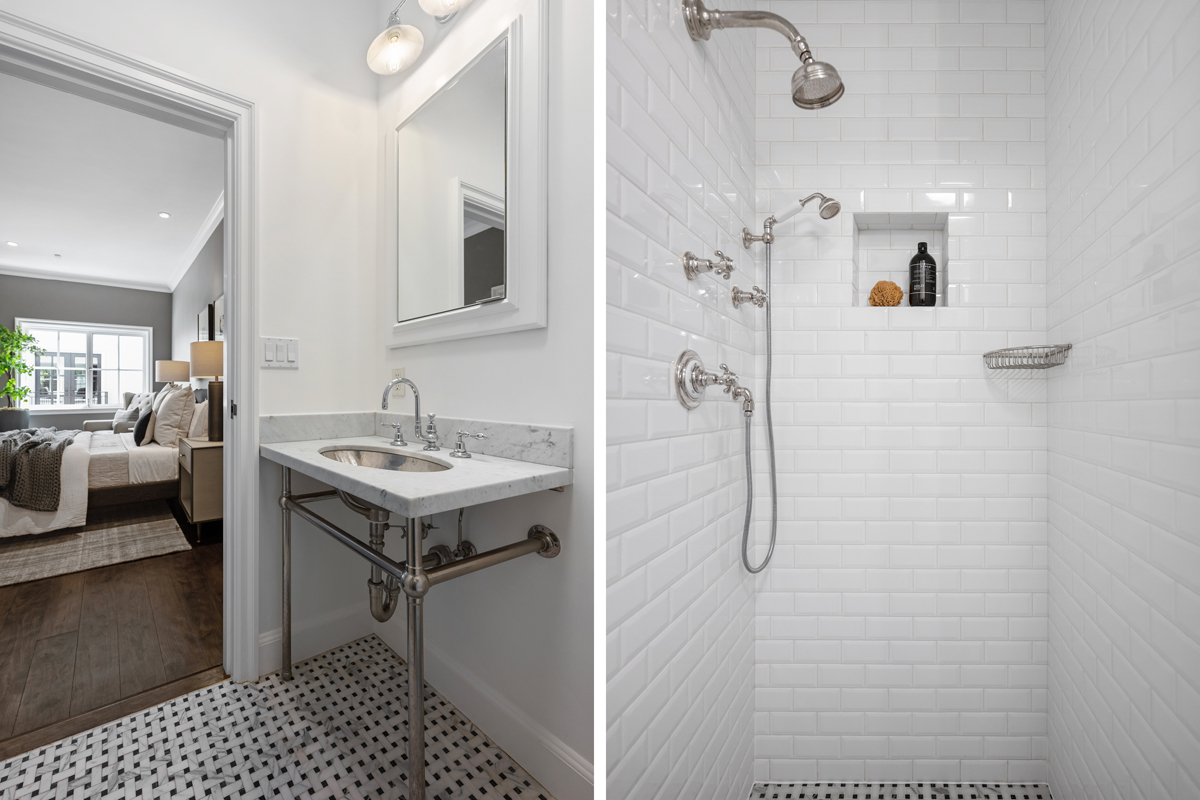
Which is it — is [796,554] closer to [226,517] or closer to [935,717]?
[935,717]

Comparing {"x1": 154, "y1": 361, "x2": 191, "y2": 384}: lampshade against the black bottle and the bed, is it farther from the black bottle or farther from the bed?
the black bottle

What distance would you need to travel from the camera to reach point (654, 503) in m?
1.00

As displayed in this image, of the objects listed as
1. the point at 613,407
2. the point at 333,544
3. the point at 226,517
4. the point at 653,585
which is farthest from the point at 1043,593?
the point at 226,517

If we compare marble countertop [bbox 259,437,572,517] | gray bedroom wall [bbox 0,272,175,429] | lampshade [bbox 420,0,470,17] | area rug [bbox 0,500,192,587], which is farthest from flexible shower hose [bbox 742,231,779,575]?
gray bedroom wall [bbox 0,272,175,429]

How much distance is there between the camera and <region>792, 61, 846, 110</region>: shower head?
3.38ft

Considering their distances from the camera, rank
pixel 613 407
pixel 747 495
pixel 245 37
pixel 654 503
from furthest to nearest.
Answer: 1. pixel 245 37
2. pixel 747 495
3. pixel 654 503
4. pixel 613 407

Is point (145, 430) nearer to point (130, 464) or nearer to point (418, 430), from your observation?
point (130, 464)

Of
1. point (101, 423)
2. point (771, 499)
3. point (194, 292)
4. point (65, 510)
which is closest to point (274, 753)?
point (771, 499)

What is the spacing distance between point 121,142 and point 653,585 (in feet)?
13.4

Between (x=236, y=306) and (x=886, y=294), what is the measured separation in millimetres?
1970

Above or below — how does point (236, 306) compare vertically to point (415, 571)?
above

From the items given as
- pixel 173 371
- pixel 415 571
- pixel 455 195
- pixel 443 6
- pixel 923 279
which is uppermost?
pixel 443 6

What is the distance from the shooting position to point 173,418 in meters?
3.98

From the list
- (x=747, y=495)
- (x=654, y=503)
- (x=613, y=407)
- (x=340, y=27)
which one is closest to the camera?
(x=613, y=407)
